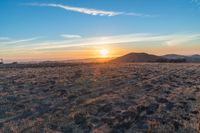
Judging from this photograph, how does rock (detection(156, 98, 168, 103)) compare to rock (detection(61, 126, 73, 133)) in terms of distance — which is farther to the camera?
rock (detection(156, 98, 168, 103))

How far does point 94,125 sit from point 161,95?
23.4 feet

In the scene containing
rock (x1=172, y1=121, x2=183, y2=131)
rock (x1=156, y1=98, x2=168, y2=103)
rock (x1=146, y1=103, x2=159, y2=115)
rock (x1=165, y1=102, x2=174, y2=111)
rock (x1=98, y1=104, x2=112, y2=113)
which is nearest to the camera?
rock (x1=172, y1=121, x2=183, y2=131)

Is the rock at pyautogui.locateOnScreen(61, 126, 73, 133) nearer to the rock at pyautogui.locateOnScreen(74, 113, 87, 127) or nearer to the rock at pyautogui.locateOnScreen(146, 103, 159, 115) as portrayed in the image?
the rock at pyautogui.locateOnScreen(74, 113, 87, 127)

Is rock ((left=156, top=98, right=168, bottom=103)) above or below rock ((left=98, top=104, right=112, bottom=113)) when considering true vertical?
below

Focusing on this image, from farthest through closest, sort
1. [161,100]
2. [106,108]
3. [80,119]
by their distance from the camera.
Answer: [161,100]
[106,108]
[80,119]

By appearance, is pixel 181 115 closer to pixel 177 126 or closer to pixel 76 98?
pixel 177 126

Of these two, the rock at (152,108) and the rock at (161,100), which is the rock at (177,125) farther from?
the rock at (161,100)

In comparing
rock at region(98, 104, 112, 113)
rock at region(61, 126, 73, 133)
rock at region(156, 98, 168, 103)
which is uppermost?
rock at region(98, 104, 112, 113)

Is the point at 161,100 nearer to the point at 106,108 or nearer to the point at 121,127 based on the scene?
the point at 106,108

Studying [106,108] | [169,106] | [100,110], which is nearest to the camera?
[100,110]

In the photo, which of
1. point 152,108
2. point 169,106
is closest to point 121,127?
point 152,108

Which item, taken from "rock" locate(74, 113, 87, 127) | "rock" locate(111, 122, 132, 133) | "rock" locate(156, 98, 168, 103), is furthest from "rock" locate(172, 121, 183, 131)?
"rock" locate(156, 98, 168, 103)

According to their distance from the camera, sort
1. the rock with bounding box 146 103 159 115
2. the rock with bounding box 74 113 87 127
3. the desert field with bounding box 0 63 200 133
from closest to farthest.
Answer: the desert field with bounding box 0 63 200 133, the rock with bounding box 74 113 87 127, the rock with bounding box 146 103 159 115

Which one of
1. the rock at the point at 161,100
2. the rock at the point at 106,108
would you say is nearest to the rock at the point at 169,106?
the rock at the point at 161,100
